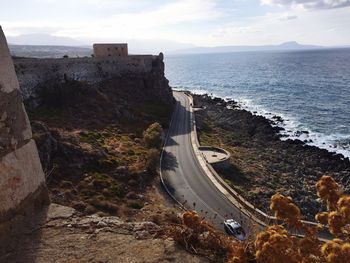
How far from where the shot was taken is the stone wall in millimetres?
58303

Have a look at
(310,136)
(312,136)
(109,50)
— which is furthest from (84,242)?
(109,50)

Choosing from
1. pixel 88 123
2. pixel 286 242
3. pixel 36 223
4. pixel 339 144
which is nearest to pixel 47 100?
pixel 88 123

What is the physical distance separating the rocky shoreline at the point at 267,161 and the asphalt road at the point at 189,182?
12.5 ft

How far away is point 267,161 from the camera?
5566cm

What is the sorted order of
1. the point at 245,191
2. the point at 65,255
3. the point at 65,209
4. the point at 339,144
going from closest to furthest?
1. the point at 65,255
2. the point at 65,209
3. the point at 245,191
4. the point at 339,144

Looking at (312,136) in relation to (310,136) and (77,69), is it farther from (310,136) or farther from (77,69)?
(77,69)

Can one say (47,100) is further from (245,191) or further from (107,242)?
(107,242)

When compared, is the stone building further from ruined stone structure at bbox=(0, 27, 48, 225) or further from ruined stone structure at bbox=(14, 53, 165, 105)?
ruined stone structure at bbox=(0, 27, 48, 225)

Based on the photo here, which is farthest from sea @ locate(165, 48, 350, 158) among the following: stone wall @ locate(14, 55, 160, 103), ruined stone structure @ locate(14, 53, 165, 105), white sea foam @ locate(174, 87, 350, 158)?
stone wall @ locate(14, 55, 160, 103)

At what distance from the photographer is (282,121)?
8431 centimetres

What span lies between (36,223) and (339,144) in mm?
65983

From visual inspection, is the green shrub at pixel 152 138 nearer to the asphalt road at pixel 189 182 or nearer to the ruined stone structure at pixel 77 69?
the asphalt road at pixel 189 182

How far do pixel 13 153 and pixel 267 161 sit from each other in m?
51.3

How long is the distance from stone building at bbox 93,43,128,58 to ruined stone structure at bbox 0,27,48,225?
78098mm
